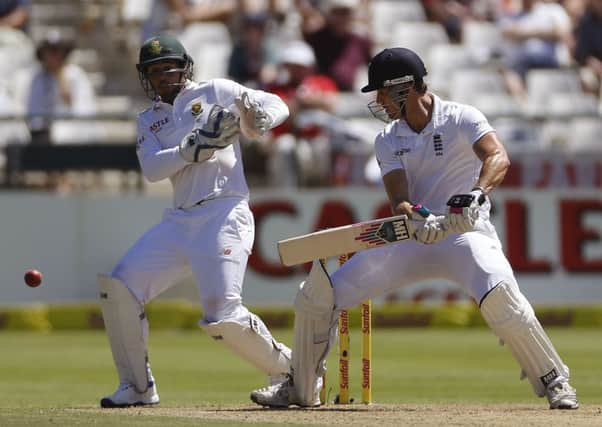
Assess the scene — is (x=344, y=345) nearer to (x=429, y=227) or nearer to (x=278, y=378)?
(x=278, y=378)

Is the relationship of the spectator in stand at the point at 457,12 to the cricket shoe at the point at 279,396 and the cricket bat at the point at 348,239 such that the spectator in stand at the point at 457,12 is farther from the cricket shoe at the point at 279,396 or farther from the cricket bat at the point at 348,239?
the cricket bat at the point at 348,239

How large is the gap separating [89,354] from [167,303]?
2344 millimetres

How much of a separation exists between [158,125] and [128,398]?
4.49 ft

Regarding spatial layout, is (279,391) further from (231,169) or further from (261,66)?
(261,66)

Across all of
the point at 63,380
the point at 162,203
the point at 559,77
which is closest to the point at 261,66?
the point at 162,203

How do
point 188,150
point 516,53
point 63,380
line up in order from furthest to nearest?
1. point 516,53
2. point 63,380
3. point 188,150

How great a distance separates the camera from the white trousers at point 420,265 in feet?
24.7

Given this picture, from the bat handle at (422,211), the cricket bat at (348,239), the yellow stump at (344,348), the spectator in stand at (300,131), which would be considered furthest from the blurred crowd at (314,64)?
the bat handle at (422,211)

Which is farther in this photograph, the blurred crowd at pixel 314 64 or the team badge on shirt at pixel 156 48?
the blurred crowd at pixel 314 64

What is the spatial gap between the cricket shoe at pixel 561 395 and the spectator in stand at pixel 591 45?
8.73 metres

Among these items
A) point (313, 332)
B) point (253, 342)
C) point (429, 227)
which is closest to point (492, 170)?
point (429, 227)

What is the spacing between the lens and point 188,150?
25.5 feet

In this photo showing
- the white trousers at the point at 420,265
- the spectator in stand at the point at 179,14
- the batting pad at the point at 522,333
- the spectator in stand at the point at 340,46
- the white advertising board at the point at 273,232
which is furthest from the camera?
the spectator in stand at the point at 179,14

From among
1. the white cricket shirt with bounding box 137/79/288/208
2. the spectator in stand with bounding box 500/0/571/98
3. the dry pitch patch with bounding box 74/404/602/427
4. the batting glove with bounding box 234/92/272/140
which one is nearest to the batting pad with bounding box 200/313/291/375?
the dry pitch patch with bounding box 74/404/602/427
